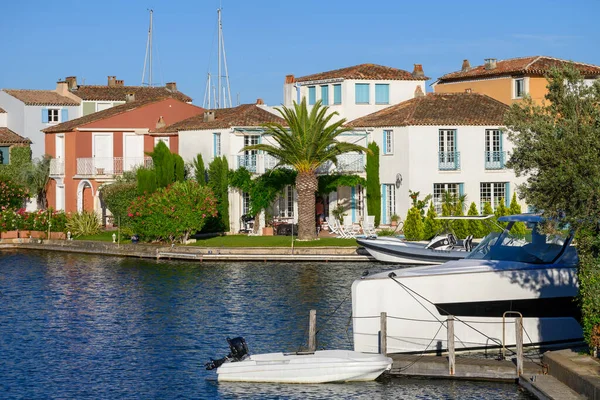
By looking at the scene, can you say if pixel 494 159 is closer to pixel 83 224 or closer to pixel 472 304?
pixel 83 224

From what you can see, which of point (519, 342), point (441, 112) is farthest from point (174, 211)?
point (519, 342)

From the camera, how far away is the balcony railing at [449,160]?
56.7 meters

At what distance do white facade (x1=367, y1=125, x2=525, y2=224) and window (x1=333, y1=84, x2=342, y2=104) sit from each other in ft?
16.8

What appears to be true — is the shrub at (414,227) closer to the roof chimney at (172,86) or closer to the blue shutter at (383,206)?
the blue shutter at (383,206)

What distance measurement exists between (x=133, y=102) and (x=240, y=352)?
52.4 m

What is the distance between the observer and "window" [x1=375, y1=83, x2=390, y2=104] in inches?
2468

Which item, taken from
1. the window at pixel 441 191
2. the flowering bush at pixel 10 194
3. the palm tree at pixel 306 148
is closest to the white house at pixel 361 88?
the window at pixel 441 191

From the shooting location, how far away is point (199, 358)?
2719 cm

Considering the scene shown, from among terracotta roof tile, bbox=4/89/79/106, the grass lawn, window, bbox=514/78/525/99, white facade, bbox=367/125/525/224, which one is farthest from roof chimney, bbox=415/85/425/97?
terracotta roof tile, bbox=4/89/79/106

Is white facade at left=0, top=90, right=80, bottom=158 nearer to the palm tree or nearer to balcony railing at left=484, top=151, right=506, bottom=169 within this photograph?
the palm tree

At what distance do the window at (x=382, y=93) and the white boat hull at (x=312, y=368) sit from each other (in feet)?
131

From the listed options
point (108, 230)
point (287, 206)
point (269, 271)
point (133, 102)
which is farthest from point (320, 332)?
point (133, 102)

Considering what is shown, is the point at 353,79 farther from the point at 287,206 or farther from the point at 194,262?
the point at 194,262

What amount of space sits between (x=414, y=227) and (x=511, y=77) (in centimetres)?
1746
